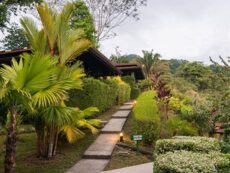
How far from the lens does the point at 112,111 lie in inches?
718

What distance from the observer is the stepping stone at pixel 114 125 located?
1339cm

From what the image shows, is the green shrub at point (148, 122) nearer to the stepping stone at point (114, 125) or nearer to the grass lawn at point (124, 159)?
the stepping stone at point (114, 125)

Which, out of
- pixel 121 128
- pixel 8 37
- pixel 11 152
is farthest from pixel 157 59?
pixel 11 152

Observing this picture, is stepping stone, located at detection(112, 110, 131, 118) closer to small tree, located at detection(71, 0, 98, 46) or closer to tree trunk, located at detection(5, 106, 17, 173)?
tree trunk, located at detection(5, 106, 17, 173)

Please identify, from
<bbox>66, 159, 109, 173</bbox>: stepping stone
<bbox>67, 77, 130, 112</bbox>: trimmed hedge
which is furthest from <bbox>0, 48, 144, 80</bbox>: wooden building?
<bbox>66, 159, 109, 173</bbox>: stepping stone

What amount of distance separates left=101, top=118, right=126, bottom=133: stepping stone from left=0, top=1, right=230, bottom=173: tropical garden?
1.05 ft

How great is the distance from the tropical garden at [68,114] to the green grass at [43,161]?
0.03 meters

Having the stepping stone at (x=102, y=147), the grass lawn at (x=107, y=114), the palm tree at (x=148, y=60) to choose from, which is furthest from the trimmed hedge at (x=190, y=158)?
the palm tree at (x=148, y=60)

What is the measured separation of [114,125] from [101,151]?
316 centimetres

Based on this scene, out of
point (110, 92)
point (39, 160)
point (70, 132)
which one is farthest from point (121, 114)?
point (39, 160)

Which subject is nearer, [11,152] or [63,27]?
[11,152]

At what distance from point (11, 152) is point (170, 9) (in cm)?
1113

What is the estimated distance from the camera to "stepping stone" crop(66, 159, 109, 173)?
9680 millimetres

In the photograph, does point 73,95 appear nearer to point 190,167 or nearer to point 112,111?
→ point 112,111
